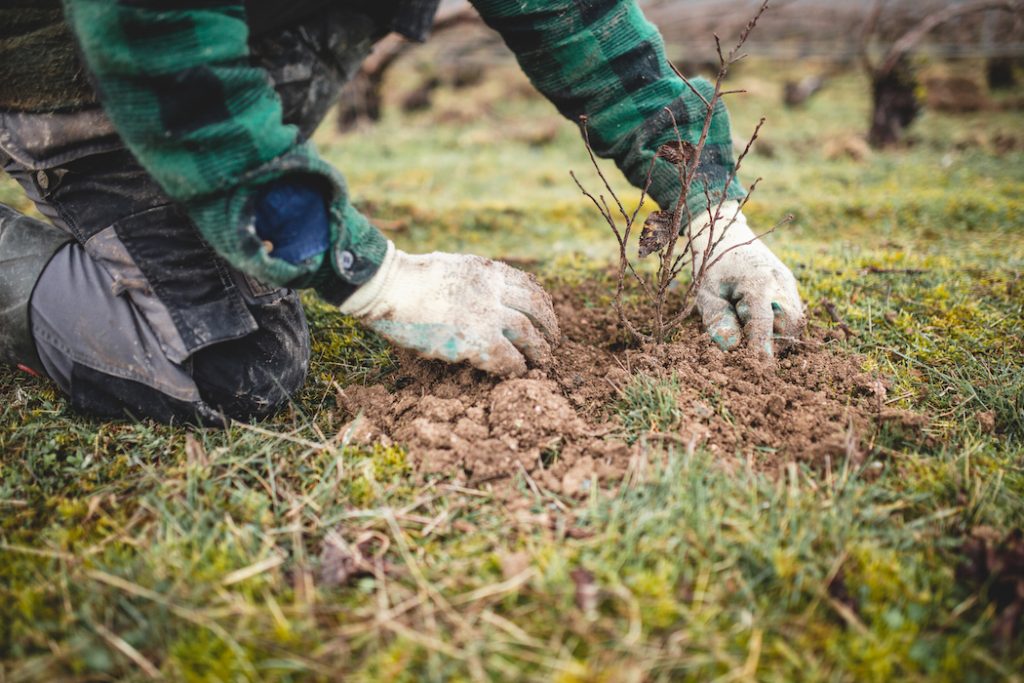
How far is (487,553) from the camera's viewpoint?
4.68ft

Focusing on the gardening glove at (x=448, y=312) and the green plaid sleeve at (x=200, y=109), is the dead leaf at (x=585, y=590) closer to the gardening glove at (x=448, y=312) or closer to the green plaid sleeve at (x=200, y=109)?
the gardening glove at (x=448, y=312)

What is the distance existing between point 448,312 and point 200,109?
80 centimetres

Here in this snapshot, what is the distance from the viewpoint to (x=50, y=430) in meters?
1.89

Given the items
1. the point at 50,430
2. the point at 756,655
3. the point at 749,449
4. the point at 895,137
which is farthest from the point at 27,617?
the point at 895,137

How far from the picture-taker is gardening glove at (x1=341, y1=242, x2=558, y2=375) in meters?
A: 1.85

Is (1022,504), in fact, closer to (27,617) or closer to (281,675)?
(281,675)


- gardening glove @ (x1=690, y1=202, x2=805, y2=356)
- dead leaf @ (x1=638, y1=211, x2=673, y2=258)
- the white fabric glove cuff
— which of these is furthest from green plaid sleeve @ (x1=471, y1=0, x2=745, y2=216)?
the white fabric glove cuff

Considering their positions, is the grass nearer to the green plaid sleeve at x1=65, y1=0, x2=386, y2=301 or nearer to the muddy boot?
the muddy boot

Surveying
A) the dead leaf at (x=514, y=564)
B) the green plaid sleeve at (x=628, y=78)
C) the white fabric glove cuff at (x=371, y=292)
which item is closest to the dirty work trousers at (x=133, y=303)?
the white fabric glove cuff at (x=371, y=292)

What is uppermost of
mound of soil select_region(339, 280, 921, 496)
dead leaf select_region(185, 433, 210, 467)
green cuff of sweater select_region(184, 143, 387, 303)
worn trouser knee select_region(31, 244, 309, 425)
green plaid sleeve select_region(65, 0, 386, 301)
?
green plaid sleeve select_region(65, 0, 386, 301)

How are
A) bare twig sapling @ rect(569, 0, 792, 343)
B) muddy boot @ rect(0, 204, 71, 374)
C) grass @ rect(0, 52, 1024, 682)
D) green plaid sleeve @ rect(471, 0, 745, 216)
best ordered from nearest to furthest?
grass @ rect(0, 52, 1024, 682), bare twig sapling @ rect(569, 0, 792, 343), muddy boot @ rect(0, 204, 71, 374), green plaid sleeve @ rect(471, 0, 745, 216)

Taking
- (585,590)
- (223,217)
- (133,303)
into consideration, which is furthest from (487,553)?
(133,303)

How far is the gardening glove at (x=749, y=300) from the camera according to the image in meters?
2.08

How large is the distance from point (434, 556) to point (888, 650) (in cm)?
92
